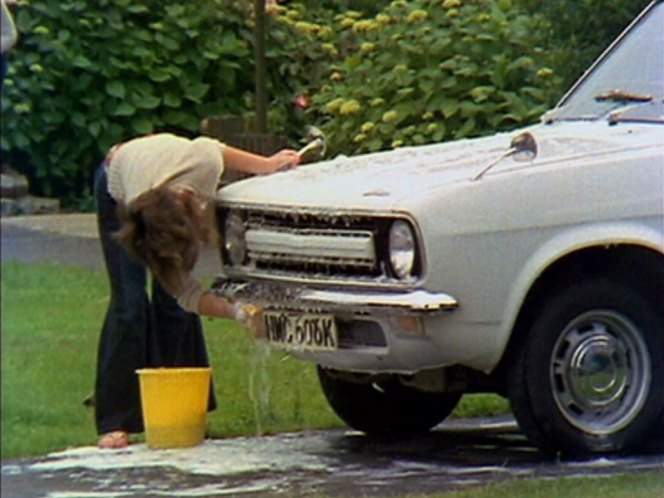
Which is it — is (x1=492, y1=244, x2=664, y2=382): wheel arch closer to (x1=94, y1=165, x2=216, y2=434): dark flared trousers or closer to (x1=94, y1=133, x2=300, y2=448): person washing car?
(x1=94, y1=133, x2=300, y2=448): person washing car

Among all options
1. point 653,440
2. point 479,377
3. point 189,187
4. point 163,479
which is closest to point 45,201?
point 189,187

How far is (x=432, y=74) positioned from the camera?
8.91 m

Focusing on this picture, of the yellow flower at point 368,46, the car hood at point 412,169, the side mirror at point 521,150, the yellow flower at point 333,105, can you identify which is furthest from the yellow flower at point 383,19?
the side mirror at point 521,150

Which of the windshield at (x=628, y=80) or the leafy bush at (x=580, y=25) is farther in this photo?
the leafy bush at (x=580, y=25)

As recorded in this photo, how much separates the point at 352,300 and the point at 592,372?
94cm

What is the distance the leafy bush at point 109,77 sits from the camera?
8.08 metres

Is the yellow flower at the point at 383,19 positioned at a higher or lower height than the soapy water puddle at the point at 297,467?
higher

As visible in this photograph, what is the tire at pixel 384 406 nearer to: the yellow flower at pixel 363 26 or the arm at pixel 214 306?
the arm at pixel 214 306

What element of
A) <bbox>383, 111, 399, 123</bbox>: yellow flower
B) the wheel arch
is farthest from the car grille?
<bbox>383, 111, 399, 123</bbox>: yellow flower

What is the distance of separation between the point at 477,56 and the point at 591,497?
8.16 ft

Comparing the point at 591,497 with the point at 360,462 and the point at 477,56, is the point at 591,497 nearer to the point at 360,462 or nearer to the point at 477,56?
the point at 360,462

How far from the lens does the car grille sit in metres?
7.41

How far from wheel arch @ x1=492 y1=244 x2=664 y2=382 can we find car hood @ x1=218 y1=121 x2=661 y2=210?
1.15 ft

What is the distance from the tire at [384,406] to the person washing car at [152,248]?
23.9 inches
